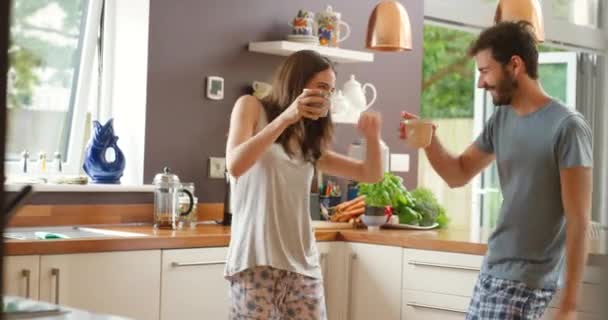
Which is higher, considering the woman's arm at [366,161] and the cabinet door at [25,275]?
the woman's arm at [366,161]

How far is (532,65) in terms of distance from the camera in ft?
7.75

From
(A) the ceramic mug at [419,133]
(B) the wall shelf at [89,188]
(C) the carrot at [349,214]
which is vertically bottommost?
(C) the carrot at [349,214]

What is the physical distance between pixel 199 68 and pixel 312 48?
0.58 metres

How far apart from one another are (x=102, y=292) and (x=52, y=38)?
4.60 ft

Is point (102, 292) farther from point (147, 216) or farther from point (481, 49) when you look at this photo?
point (481, 49)

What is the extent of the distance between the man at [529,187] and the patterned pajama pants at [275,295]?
18.2 inches

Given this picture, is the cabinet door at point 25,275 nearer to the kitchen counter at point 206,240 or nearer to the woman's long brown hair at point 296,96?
the kitchen counter at point 206,240

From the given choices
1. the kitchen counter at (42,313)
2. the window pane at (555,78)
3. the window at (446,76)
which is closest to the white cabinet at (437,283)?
the kitchen counter at (42,313)

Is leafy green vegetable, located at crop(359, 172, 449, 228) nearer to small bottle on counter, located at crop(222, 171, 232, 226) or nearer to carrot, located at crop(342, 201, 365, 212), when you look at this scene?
carrot, located at crop(342, 201, 365, 212)

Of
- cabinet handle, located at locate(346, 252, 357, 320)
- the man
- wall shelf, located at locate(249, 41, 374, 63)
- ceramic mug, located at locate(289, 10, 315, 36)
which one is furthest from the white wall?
the man

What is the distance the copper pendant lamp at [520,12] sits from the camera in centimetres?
356

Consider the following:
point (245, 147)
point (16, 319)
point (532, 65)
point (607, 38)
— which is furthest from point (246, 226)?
point (607, 38)

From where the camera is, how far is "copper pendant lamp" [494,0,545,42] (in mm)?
3562

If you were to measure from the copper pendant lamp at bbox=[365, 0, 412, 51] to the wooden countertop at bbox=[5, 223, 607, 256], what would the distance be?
784 millimetres
